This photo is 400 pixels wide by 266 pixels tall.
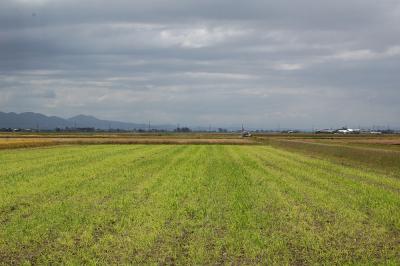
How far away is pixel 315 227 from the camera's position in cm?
1249

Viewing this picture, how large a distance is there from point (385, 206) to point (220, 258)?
815 centimetres

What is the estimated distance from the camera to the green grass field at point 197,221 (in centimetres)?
975

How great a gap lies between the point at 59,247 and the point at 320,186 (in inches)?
528

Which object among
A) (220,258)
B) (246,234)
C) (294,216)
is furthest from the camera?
(294,216)

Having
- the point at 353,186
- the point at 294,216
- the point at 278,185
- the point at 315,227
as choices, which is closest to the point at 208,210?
the point at 294,216

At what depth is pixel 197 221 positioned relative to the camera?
13016 mm

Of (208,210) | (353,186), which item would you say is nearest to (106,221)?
(208,210)

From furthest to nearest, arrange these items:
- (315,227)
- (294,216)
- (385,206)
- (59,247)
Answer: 1. (385,206)
2. (294,216)
3. (315,227)
4. (59,247)

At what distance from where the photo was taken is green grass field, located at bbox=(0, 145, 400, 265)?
9.75 meters

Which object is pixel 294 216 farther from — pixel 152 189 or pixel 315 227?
pixel 152 189

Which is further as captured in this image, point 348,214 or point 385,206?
point 385,206

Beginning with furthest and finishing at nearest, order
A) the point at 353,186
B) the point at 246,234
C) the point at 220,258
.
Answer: the point at 353,186, the point at 246,234, the point at 220,258

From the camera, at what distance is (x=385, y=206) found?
1573 centimetres

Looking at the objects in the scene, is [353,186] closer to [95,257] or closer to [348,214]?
[348,214]
